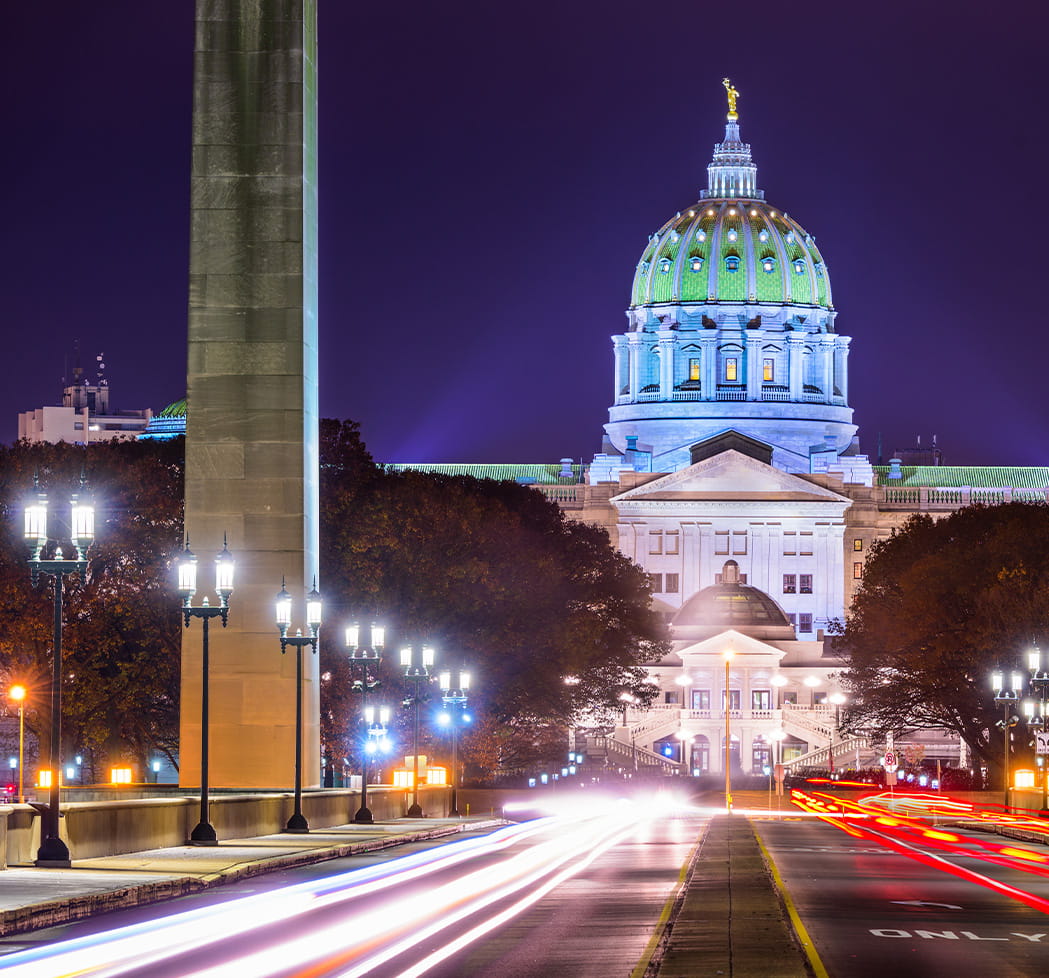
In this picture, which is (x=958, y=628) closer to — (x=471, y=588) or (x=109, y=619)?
(x=471, y=588)

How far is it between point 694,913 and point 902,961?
5.31 m

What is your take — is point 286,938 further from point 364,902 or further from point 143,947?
point 364,902

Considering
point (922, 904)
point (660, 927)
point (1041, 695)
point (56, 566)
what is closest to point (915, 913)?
point (922, 904)

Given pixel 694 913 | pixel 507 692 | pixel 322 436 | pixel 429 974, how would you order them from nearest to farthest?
pixel 429 974 < pixel 694 913 < pixel 322 436 < pixel 507 692

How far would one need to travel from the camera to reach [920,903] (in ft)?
112

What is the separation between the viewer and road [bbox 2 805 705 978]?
24.0m

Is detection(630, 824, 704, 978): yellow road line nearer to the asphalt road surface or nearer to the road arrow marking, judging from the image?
the asphalt road surface

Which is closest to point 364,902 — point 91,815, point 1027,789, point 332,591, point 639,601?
point 91,815

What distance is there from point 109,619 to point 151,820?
1528 inches

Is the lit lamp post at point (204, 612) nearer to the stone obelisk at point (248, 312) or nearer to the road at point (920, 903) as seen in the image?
the stone obelisk at point (248, 312)

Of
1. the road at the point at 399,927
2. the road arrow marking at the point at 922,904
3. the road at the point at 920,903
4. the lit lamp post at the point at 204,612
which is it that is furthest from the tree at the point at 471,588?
the road arrow marking at the point at 922,904

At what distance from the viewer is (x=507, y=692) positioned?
343ft

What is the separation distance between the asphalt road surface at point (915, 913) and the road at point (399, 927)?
217 cm

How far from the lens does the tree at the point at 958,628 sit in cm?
10475
